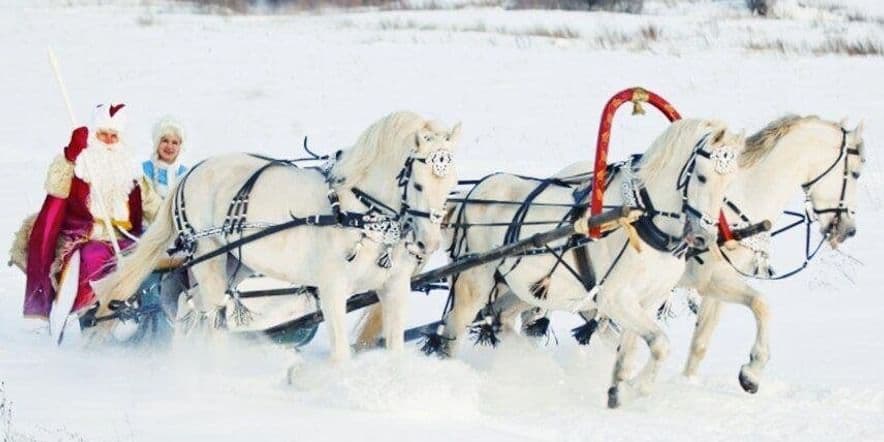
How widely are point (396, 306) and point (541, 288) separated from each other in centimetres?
75

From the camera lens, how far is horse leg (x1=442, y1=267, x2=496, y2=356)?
9.29m

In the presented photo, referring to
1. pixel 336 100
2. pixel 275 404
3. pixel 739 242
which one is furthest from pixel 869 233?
pixel 336 100

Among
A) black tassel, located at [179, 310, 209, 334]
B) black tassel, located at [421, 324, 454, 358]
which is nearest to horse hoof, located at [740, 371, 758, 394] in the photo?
black tassel, located at [421, 324, 454, 358]

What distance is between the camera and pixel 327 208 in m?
8.62

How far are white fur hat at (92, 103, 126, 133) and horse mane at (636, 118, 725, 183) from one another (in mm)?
3296

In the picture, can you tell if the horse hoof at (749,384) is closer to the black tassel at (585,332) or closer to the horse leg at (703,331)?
the horse leg at (703,331)

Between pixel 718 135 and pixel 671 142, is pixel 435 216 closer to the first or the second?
pixel 671 142

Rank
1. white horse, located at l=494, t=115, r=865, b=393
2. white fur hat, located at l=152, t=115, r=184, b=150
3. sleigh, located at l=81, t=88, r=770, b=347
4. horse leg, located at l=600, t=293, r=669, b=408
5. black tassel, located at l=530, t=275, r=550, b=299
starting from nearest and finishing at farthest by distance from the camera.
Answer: horse leg, located at l=600, t=293, r=669, b=408, sleigh, located at l=81, t=88, r=770, b=347, black tassel, located at l=530, t=275, r=550, b=299, white horse, located at l=494, t=115, r=865, b=393, white fur hat, located at l=152, t=115, r=184, b=150

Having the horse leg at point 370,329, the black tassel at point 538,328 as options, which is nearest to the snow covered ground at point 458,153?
the black tassel at point 538,328

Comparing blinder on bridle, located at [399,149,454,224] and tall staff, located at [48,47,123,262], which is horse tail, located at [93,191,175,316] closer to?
tall staff, located at [48,47,123,262]

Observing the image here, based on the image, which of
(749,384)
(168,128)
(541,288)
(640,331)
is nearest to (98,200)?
(168,128)

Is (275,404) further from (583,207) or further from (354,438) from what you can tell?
(583,207)

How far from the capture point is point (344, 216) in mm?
8438

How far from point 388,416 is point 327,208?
1.29 meters
